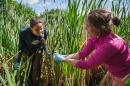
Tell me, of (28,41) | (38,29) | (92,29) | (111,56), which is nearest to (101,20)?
(92,29)

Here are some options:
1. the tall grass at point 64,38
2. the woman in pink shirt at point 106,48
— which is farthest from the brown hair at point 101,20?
the tall grass at point 64,38

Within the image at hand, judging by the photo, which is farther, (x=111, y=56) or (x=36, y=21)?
(x=36, y=21)

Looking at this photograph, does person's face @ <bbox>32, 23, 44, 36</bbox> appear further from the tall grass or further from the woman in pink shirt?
the woman in pink shirt

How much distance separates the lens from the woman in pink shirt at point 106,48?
2.09 metres

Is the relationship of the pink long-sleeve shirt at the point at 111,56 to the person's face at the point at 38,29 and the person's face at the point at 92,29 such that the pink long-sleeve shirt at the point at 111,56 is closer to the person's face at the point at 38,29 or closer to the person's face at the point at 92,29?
the person's face at the point at 92,29

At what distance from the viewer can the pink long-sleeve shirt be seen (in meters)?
2.09

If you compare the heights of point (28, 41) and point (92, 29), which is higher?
point (92, 29)

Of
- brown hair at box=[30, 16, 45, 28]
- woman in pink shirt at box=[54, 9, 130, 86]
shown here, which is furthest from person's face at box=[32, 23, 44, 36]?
woman in pink shirt at box=[54, 9, 130, 86]

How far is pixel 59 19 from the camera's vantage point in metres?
3.46

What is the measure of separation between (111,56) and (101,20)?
7.8 inches

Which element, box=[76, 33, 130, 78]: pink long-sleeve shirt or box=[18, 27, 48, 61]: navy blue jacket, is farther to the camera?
box=[18, 27, 48, 61]: navy blue jacket

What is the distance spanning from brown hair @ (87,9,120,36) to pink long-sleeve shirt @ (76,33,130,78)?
0.04 metres

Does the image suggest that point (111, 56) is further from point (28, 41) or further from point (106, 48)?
point (28, 41)

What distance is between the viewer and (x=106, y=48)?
2082mm
